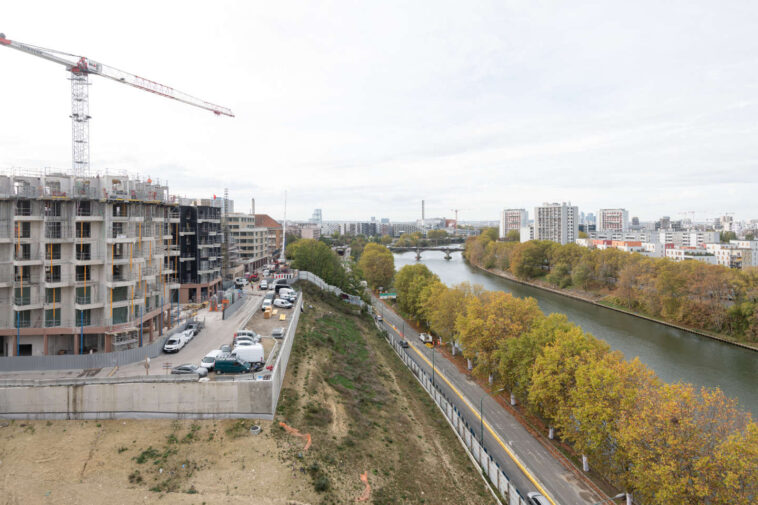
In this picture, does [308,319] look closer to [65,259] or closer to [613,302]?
[65,259]

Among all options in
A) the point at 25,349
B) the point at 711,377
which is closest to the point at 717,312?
the point at 711,377

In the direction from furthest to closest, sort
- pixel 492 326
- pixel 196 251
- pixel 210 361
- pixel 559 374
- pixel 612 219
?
pixel 612 219
pixel 196 251
pixel 492 326
pixel 559 374
pixel 210 361

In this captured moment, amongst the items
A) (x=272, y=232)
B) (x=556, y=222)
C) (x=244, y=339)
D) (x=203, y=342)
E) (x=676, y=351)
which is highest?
(x=556, y=222)

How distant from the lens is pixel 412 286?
40.8m

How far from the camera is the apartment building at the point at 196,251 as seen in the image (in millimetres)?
34906

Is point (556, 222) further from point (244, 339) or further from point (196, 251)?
point (244, 339)

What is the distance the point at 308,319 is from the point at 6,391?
1821 cm

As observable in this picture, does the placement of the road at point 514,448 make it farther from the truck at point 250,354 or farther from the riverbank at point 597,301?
the riverbank at point 597,301

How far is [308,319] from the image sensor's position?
1249 inches

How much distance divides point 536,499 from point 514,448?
386 centimetres

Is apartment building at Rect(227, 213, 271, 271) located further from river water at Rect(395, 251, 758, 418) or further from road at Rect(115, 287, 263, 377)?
river water at Rect(395, 251, 758, 418)

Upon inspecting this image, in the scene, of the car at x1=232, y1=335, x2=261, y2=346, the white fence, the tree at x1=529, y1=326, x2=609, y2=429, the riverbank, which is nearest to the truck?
the car at x1=232, y1=335, x2=261, y2=346

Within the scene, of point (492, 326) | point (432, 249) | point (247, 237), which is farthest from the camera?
point (432, 249)

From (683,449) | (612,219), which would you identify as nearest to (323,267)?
(683,449)
